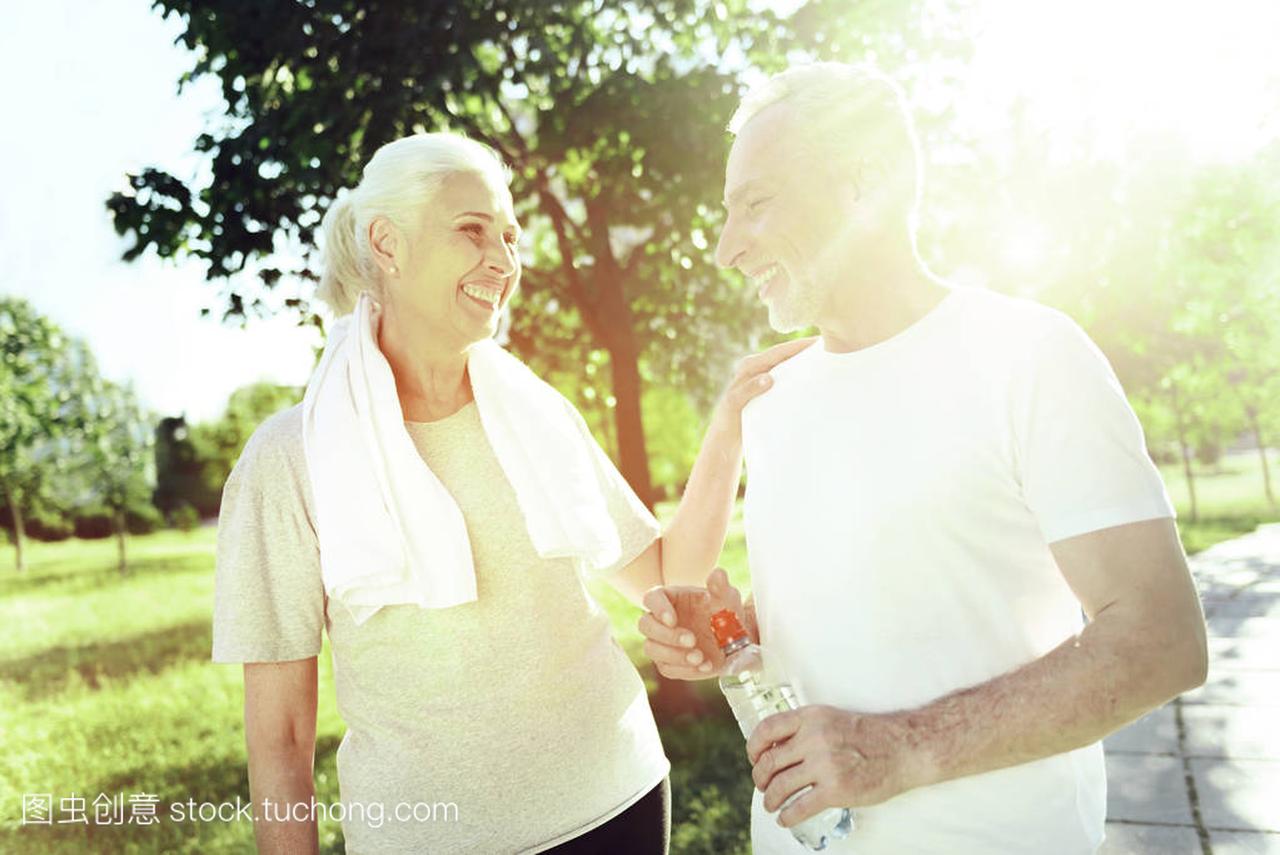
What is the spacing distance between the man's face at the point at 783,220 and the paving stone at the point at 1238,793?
4129mm

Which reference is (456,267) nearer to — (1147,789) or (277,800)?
(277,800)

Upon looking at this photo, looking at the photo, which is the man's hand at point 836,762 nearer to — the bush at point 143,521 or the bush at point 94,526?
the bush at point 143,521

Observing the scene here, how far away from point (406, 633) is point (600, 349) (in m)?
6.59

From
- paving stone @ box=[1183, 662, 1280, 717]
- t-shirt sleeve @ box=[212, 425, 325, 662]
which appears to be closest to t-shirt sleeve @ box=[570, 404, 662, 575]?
t-shirt sleeve @ box=[212, 425, 325, 662]

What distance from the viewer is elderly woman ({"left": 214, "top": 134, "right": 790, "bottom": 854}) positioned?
2227 mm

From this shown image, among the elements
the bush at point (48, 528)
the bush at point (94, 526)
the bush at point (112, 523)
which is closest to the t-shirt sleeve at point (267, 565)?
the bush at point (48, 528)

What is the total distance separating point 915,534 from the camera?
5.90ft

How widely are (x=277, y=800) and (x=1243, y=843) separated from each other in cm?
428

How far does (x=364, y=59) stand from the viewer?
5.29m

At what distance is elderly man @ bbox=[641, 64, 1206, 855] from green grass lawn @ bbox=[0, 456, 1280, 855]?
13.6 feet

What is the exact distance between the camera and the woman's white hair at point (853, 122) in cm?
203

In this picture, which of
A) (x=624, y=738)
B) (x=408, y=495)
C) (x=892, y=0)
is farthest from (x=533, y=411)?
(x=892, y=0)

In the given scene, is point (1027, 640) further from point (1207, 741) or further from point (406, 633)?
point (1207, 741)

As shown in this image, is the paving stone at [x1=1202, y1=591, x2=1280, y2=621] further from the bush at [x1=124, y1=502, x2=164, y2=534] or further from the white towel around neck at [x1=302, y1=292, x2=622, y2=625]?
the bush at [x1=124, y1=502, x2=164, y2=534]
